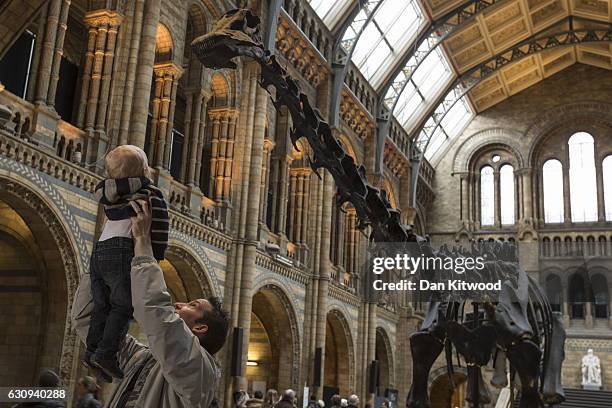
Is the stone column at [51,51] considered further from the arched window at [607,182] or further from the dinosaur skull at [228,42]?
the arched window at [607,182]

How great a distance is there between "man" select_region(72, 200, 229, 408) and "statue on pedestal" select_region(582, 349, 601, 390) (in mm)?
30790

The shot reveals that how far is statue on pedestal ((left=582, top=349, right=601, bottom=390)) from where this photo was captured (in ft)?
96.7

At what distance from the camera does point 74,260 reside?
11945 mm

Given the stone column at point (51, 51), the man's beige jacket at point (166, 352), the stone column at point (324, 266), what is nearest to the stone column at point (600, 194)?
the stone column at point (324, 266)

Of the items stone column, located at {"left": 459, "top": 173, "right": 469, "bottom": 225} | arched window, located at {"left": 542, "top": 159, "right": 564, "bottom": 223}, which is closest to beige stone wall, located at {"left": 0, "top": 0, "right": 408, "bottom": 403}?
stone column, located at {"left": 459, "top": 173, "right": 469, "bottom": 225}

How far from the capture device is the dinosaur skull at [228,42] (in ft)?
14.7

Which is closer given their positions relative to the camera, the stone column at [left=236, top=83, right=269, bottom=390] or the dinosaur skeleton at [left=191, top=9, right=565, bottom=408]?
the dinosaur skeleton at [left=191, top=9, right=565, bottom=408]

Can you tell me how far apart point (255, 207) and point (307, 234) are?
478cm

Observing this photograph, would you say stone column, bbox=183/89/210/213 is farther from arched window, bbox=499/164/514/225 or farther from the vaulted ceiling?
arched window, bbox=499/164/514/225

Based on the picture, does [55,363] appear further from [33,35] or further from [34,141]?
[33,35]

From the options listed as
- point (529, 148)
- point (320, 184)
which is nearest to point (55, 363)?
point (320, 184)

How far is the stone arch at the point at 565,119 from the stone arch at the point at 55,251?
26.5 metres

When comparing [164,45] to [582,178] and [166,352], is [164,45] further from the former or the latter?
[582,178]

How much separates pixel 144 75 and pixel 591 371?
24.4m
